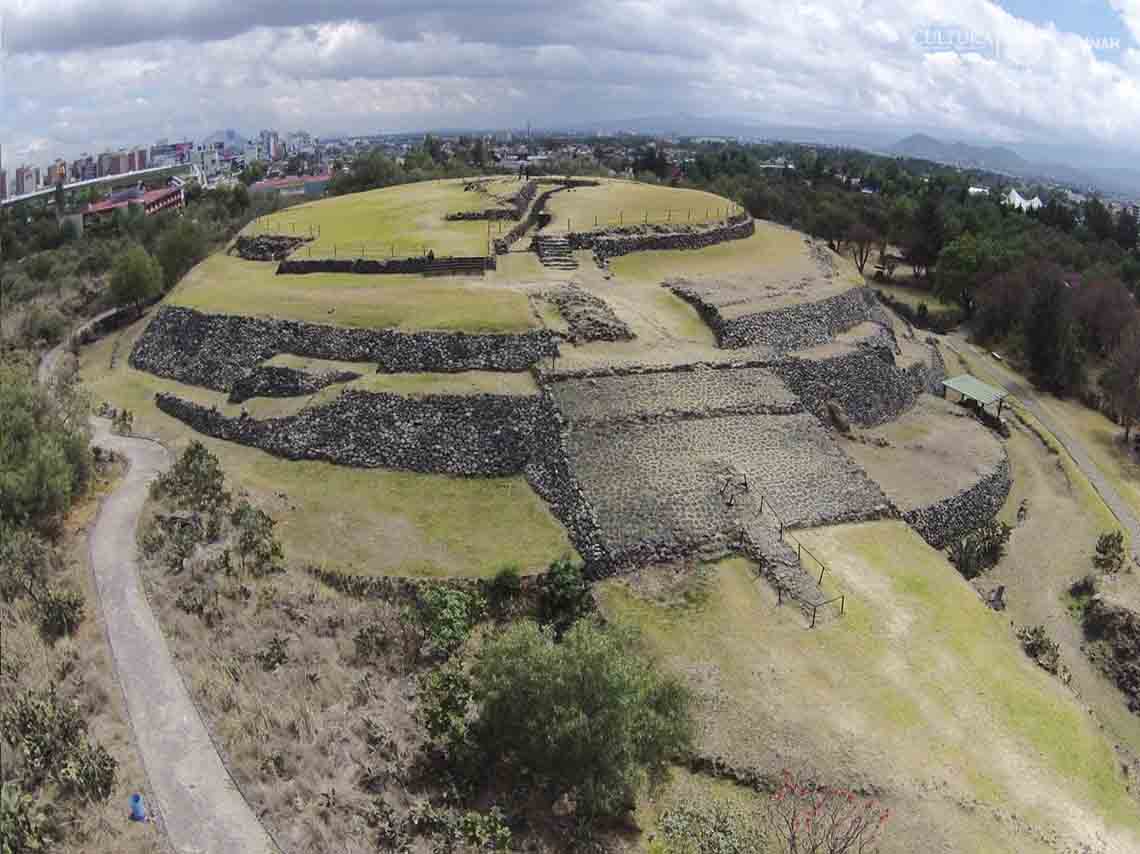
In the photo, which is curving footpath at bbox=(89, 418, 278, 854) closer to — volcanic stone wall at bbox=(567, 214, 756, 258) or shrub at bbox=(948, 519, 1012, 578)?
shrub at bbox=(948, 519, 1012, 578)

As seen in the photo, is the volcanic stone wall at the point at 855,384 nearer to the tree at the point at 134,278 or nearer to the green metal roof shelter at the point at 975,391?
the green metal roof shelter at the point at 975,391

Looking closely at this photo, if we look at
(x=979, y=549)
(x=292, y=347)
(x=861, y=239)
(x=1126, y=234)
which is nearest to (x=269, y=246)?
(x=292, y=347)

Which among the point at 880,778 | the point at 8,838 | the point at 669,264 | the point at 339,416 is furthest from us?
the point at 669,264

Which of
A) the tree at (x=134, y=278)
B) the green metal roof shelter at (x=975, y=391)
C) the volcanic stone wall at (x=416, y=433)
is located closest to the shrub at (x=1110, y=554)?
the green metal roof shelter at (x=975, y=391)

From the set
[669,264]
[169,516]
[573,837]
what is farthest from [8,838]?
[669,264]

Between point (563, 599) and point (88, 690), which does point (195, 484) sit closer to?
point (88, 690)

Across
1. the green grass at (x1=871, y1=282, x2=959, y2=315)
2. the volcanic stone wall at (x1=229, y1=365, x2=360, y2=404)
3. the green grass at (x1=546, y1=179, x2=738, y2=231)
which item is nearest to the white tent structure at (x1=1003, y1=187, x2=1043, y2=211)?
the green grass at (x1=871, y1=282, x2=959, y2=315)

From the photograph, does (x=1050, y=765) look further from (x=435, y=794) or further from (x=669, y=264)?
(x=669, y=264)
